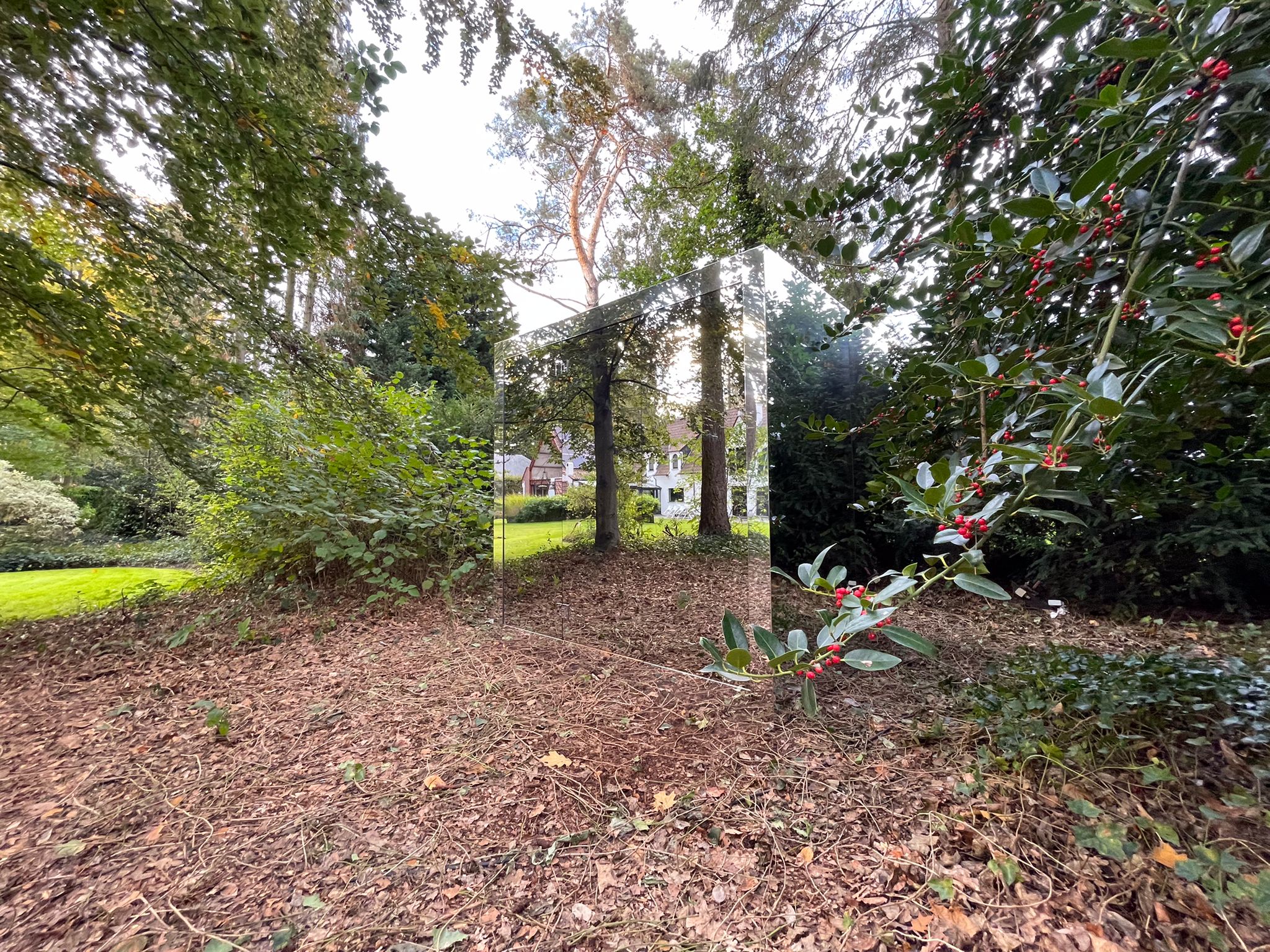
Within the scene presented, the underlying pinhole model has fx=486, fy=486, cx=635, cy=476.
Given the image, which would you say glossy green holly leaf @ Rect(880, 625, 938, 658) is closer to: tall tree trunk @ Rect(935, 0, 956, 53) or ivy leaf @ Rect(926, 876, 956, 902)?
ivy leaf @ Rect(926, 876, 956, 902)

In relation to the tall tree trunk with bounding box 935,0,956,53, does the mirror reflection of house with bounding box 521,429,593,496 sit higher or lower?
lower

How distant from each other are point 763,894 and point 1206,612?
2.99m

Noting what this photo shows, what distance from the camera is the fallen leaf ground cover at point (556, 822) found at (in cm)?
94

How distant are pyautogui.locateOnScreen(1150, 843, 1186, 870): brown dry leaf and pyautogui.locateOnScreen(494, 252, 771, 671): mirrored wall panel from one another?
112 cm

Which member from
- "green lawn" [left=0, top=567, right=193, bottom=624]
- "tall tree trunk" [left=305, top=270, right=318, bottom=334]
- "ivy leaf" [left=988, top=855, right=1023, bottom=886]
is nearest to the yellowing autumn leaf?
"ivy leaf" [left=988, top=855, right=1023, bottom=886]

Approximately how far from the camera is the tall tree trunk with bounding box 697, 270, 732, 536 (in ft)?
6.79

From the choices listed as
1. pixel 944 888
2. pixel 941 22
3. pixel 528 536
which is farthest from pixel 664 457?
pixel 941 22

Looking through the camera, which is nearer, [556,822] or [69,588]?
[556,822]

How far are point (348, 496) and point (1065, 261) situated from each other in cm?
358

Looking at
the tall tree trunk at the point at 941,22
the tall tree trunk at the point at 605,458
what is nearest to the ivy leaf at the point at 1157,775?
the tall tree trunk at the point at 605,458

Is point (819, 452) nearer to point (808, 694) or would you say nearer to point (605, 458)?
point (605, 458)

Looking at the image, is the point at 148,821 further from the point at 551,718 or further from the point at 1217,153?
the point at 1217,153

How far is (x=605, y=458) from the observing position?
2604 millimetres

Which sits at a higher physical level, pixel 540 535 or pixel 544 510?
pixel 544 510
